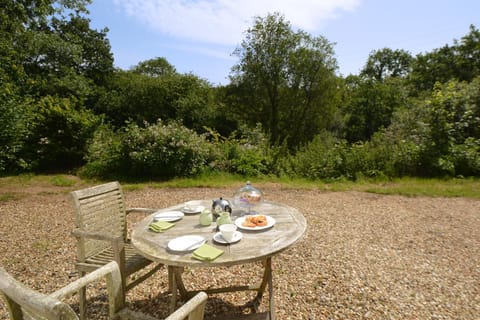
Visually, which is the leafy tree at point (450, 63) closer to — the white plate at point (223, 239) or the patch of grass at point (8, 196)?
the white plate at point (223, 239)

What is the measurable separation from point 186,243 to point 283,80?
13.8m

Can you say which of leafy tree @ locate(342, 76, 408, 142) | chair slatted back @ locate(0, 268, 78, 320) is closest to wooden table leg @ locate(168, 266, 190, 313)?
chair slatted back @ locate(0, 268, 78, 320)

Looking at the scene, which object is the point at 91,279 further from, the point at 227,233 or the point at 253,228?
the point at 253,228

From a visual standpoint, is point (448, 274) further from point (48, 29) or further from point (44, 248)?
point (48, 29)

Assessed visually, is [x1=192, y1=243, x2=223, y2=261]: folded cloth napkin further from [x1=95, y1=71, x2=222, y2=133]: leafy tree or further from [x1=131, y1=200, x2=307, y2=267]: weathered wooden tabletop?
[x1=95, y1=71, x2=222, y2=133]: leafy tree

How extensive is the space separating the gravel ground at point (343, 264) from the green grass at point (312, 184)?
76cm

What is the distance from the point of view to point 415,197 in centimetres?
558

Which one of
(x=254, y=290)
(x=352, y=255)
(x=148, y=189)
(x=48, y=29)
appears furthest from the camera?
(x=48, y=29)

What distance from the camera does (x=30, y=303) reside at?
86cm

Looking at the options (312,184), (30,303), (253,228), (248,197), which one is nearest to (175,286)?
(253,228)

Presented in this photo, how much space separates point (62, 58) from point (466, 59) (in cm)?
2336

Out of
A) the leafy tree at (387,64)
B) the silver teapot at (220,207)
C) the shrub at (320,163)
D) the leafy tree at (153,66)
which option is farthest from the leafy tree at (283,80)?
the leafy tree at (387,64)

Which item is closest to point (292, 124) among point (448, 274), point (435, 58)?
point (435, 58)

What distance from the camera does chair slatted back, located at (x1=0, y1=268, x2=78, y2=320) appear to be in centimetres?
83
